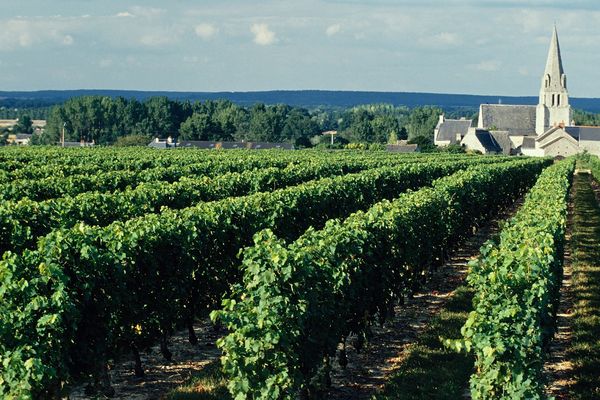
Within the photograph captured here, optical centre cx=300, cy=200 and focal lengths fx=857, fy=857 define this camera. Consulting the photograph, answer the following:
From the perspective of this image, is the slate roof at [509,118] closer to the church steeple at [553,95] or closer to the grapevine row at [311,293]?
the church steeple at [553,95]

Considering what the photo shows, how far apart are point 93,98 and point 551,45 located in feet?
Result: 308

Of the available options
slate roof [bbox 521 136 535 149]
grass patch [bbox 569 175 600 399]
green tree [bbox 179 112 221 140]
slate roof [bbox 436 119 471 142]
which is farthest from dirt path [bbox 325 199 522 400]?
slate roof [bbox 436 119 471 142]

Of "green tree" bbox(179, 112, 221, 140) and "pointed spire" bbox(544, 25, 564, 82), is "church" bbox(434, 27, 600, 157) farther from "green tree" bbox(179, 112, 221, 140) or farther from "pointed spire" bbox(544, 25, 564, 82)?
"green tree" bbox(179, 112, 221, 140)

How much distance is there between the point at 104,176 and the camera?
1136 inches

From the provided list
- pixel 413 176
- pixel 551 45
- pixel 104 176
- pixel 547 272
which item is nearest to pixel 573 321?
pixel 547 272

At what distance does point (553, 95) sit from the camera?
167625 millimetres

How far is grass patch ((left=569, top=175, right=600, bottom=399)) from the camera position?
13578 mm

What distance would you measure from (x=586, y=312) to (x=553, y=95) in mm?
157138

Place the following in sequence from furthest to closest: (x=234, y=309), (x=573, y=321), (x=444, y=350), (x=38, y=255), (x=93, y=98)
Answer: (x=93, y=98) < (x=573, y=321) < (x=444, y=350) < (x=38, y=255) < (x=234, y=309)

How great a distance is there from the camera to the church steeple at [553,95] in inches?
6452

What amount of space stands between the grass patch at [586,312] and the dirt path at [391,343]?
2.92 meters

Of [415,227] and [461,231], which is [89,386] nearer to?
[415,227]

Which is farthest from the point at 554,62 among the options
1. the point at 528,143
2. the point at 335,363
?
the point at 335,363

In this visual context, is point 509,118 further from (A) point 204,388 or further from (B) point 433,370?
(A) point 204,388
